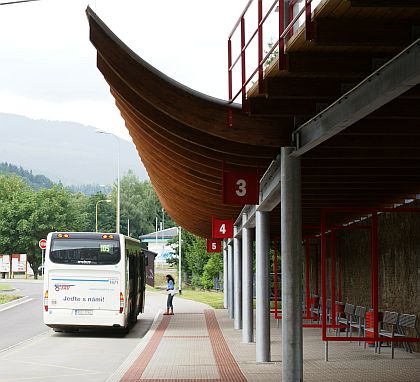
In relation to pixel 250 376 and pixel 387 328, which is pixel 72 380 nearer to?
pixel 250 376

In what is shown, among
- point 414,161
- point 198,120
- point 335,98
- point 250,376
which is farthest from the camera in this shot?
point 250,376

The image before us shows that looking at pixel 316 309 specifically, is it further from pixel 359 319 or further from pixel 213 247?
pixel 213 247

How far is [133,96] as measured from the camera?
40.8 ft

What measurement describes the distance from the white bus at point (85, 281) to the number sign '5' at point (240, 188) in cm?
1181

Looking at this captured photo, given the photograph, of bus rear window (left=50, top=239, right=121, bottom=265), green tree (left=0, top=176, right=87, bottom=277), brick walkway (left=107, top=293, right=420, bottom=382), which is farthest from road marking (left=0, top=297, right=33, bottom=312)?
green tree (left=0, top=176, right=87, bottom=277)

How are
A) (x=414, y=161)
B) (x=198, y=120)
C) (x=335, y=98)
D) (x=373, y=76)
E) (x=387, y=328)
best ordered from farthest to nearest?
1. (x=387, y=328)
2. (x=414, y=161)
3. (x=198, y=120)
4. (x=335, y=98)
5. (x=373, y=76)

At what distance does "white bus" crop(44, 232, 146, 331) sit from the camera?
2638cm

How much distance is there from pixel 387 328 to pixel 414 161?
29.7 ft

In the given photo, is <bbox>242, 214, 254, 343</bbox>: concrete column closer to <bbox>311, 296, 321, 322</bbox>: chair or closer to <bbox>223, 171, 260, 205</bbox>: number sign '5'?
<bbox>311, 296, 321, 322</bbox>: chair

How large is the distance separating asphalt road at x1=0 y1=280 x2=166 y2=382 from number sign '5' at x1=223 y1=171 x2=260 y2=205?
3327 mm

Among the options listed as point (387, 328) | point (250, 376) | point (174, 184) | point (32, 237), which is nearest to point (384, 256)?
point (387, 328)

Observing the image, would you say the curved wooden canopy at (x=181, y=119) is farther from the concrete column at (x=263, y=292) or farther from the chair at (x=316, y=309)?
the chair at (x=316, y=309)

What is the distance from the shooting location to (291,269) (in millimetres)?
13438

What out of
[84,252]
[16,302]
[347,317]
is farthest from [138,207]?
[347,317]
